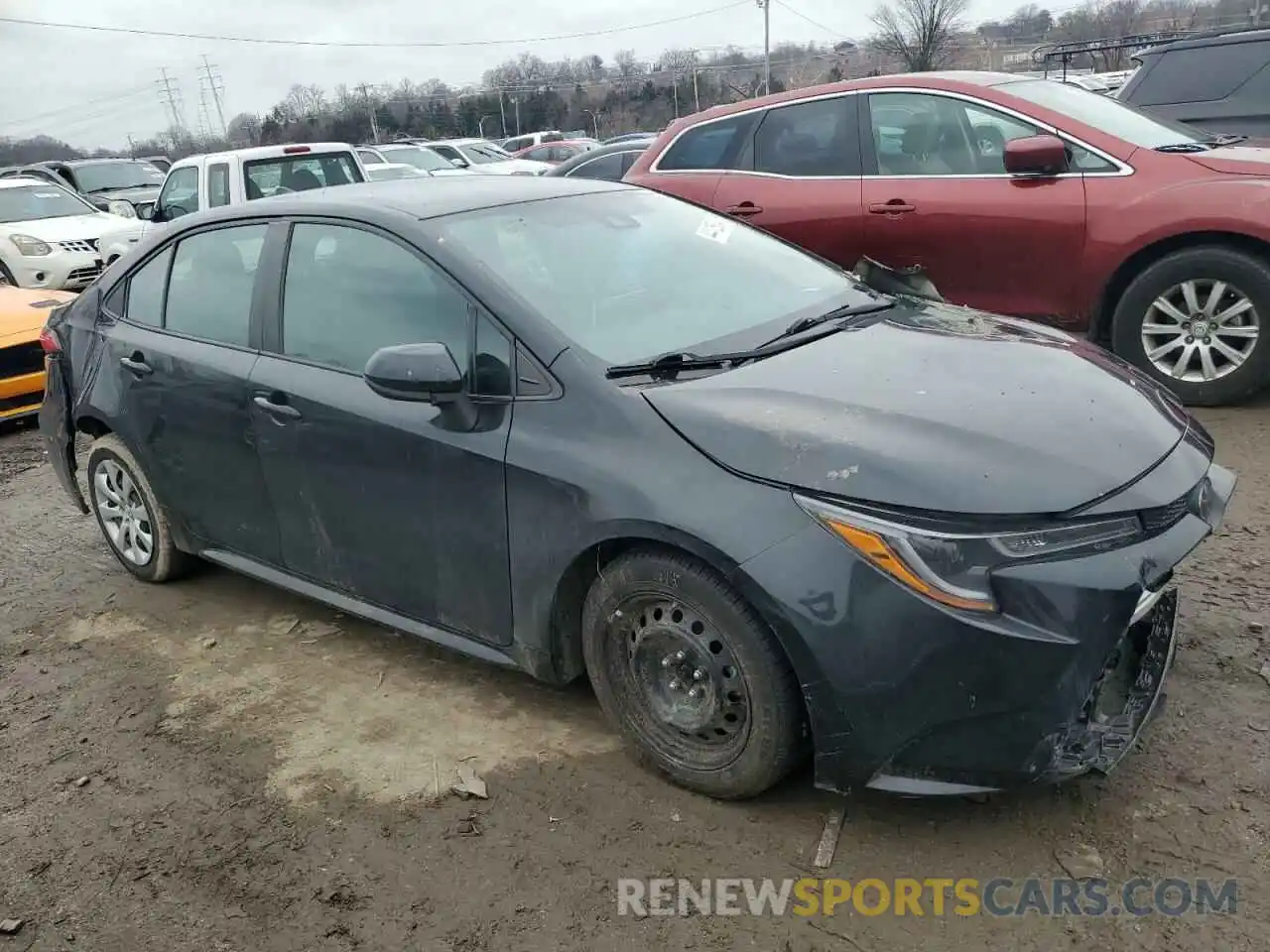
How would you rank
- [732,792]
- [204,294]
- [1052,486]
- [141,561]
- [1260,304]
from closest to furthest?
[1052,486] < [732,792] < [204,294] < [141,561] < [1260,304]

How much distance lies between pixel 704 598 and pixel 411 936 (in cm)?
104

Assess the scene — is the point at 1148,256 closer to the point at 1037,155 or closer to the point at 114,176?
the point at 1037,155

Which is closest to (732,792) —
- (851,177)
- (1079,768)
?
(1079,768)

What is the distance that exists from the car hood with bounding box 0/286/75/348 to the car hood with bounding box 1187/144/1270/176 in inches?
289

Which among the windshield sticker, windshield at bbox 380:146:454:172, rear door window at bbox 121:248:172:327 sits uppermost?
windshield at bbox 380:146:454:172

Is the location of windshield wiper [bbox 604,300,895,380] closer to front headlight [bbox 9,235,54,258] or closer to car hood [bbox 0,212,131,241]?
front headlight [bbox 9,235,54,258]

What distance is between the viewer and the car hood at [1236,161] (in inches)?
208

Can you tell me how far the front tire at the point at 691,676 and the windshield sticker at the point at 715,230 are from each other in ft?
4.94

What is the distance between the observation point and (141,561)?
458 centimetres

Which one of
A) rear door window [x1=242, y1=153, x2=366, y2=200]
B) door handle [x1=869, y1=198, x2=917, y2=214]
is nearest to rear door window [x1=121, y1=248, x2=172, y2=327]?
door handle [x1=869, y1=198, x2=917, y2=214]

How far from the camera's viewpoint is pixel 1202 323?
17.7 ft

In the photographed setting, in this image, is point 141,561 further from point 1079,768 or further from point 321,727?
point 1079,768

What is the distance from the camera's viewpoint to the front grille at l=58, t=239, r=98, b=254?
12.7m

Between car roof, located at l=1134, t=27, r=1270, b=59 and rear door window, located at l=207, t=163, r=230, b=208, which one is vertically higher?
car roof, located at l=1134, t=27, r=1270, b=59
